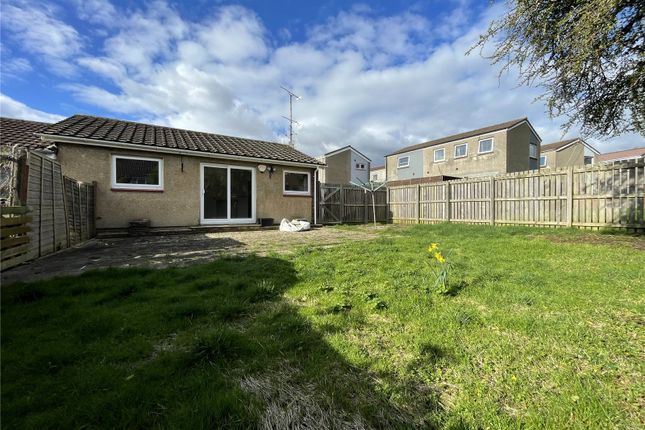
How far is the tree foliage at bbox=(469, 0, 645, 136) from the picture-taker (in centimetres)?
514

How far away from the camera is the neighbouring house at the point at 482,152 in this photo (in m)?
22.4

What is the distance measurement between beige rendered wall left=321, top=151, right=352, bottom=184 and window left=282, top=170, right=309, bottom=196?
16.6 metres

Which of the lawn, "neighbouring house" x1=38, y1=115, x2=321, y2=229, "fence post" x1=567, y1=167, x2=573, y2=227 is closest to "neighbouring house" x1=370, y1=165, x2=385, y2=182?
"neighbouring house" x1=38, y1=115, x2=321, y2=229

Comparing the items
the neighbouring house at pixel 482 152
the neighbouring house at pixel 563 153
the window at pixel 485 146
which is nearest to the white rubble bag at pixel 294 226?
the neighbouring house at pixel 482 152

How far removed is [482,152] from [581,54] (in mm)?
20928

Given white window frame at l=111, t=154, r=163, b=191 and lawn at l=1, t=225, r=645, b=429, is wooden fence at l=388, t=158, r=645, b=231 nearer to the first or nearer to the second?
lawn at l=1, t=225, r=645, b=429

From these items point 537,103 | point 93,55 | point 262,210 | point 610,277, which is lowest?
point 610,277

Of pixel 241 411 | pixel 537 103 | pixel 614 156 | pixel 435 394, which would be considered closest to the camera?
pixel 241 411

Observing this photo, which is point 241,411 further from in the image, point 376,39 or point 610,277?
point 376,39

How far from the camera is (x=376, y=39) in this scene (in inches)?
423

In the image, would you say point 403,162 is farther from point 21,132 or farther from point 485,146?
point 21,132

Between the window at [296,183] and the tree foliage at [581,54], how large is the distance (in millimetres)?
7796

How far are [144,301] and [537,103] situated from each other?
9227mm

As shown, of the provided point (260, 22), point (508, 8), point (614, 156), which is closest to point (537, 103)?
point (508, 8)
